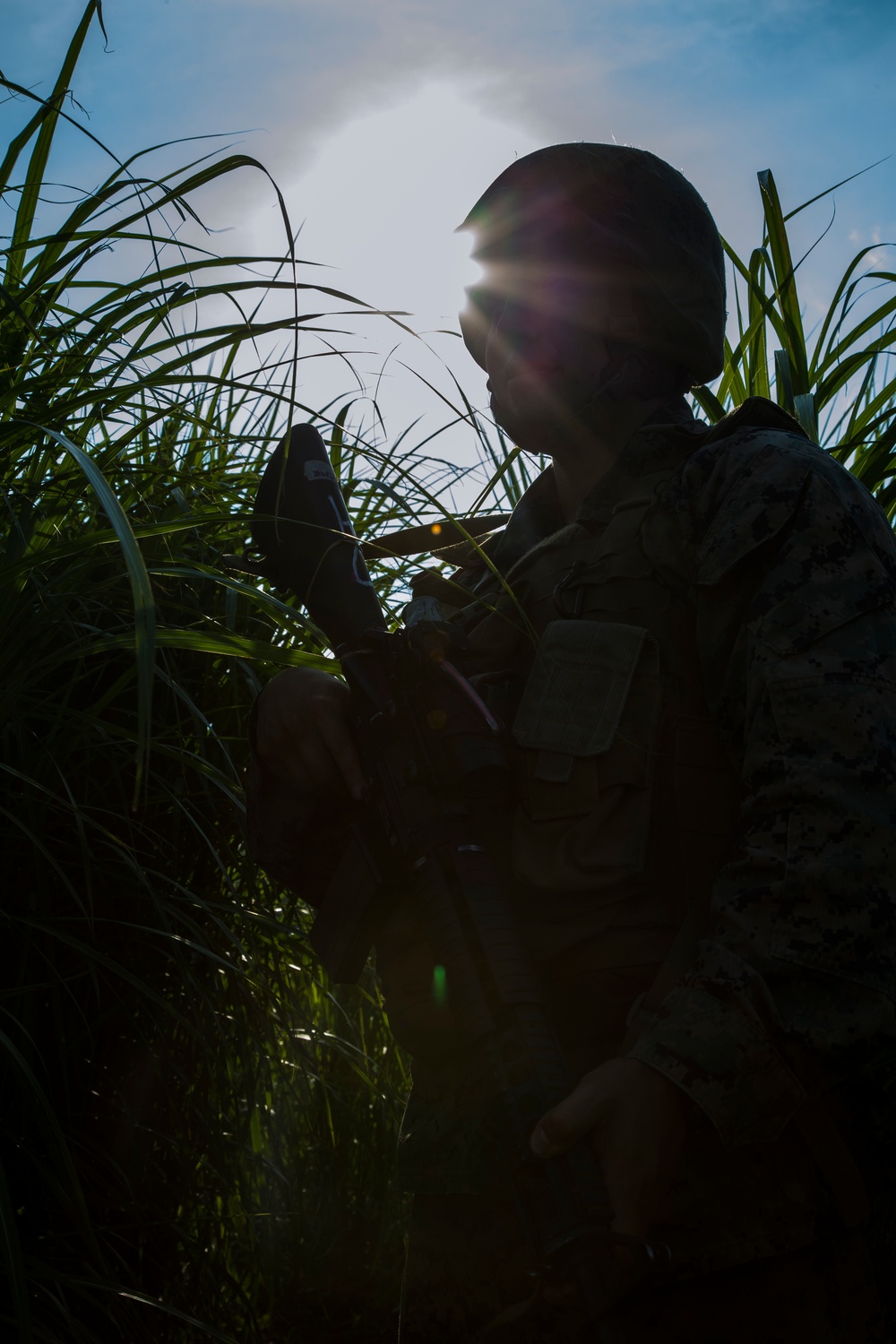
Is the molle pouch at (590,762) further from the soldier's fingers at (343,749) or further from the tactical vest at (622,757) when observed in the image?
the soldier's fingers at (343,749)

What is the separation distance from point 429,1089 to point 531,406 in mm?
1100

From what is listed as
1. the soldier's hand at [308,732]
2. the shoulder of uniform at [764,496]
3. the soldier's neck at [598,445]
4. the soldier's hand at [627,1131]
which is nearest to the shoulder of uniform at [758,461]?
the shoulder of uniform at [764,496]

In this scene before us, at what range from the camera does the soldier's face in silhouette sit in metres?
1.68

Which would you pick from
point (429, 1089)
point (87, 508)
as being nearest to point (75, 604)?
point (87, 508)

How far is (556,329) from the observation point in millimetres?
1676

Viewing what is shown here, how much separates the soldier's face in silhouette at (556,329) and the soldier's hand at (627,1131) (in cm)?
107

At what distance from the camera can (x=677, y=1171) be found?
3.96 feet

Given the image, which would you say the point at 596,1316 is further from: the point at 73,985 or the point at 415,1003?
the point at 73,985

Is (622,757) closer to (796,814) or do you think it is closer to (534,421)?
(796,814)

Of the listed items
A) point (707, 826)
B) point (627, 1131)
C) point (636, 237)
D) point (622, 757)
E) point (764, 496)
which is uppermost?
point (636, 237)

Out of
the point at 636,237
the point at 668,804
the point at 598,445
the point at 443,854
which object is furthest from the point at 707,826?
the point at 636,237

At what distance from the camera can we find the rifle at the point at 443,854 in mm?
1017

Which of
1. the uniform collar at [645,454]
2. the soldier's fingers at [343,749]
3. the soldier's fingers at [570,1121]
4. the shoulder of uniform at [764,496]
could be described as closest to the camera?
the soldier's fingers at [570,1121]

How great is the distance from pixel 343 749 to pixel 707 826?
0.53 metres
